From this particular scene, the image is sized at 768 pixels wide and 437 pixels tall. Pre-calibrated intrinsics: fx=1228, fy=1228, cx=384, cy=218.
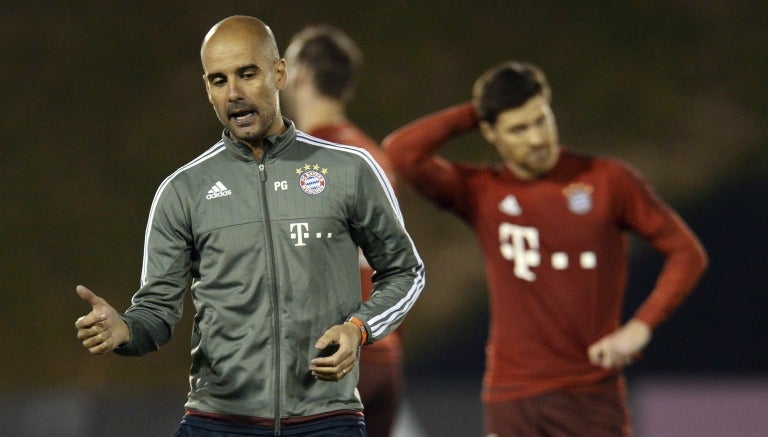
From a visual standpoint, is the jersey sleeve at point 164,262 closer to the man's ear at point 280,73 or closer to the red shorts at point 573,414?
the man's ear at point 280,73

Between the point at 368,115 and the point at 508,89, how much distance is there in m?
3.74

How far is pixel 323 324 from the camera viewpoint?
2707mm

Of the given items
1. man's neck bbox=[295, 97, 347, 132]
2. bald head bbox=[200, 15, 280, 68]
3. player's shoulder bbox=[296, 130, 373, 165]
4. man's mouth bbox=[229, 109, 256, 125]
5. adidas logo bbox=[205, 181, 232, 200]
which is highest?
bald head bbox=[200, 15, 280, 68]

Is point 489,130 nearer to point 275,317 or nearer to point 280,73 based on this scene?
point 280,73

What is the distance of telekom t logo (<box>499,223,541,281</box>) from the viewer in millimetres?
4086

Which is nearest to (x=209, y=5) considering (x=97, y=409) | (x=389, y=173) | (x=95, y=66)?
(x=95, y=66)

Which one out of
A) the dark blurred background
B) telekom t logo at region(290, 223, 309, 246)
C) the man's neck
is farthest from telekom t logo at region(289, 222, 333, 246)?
the dark blurred background

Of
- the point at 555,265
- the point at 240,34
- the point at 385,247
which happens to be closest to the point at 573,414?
the point at 555,265

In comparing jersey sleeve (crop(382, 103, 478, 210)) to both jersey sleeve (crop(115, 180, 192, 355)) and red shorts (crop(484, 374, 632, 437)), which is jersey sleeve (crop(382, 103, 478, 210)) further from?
jersey sleeve (crop(115, 180, 192, 355))

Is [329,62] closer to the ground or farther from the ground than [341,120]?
farther from the ground

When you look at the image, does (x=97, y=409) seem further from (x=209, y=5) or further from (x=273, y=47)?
(x=273, y=47)

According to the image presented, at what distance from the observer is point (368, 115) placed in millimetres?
7895

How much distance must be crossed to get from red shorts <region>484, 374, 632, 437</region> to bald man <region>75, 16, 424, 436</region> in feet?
4.11

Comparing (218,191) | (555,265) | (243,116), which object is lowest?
(555,265)
